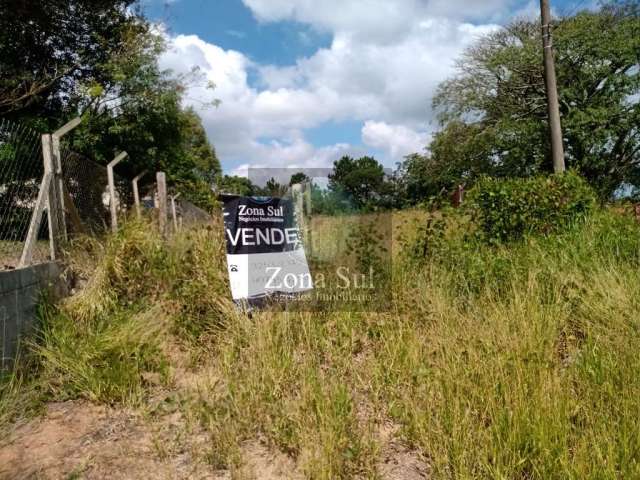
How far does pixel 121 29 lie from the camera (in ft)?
37.1

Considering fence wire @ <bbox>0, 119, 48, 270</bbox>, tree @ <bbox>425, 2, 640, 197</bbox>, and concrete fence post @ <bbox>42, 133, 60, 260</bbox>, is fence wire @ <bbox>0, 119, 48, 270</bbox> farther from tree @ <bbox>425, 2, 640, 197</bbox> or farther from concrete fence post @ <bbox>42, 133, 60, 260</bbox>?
tree @ <bbox>425, 2, 640, 197</bbox>

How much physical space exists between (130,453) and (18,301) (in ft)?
5.43

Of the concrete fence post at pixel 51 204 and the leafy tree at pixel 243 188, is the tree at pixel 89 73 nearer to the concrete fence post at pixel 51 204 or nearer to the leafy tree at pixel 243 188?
the leafy tree at pixel 243 188

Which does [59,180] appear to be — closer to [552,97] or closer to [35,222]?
[35,222]

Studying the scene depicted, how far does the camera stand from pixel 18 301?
3.29m

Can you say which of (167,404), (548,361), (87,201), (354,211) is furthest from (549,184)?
(87,201)

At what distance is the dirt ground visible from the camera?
2234 millimetres

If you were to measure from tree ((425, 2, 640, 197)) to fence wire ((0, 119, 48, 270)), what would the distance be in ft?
55.3

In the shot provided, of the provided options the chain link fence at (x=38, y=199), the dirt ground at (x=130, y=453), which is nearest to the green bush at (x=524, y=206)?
the dirt ground at (x=130, y=453)

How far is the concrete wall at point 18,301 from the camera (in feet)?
10.2

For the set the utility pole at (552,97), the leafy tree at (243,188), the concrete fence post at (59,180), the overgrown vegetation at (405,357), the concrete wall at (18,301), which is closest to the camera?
the overgrown vegetation at (405,357)

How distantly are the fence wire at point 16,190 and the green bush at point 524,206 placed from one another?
15.9 ft

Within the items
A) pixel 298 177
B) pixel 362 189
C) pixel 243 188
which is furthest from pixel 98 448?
pixel 243 188

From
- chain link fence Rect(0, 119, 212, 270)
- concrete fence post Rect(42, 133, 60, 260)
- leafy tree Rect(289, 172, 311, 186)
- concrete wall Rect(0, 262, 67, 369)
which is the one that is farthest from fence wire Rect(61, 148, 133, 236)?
leafy tree Rect(289, 172, 311, 186)
